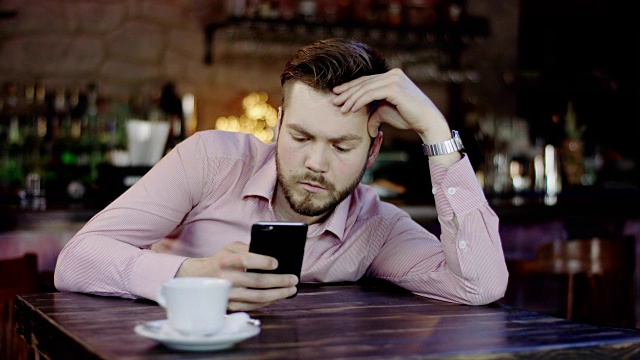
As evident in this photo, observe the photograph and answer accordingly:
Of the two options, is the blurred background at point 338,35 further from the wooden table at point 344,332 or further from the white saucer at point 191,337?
the white saucer at point 191,337

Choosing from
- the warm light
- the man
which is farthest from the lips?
the warm light

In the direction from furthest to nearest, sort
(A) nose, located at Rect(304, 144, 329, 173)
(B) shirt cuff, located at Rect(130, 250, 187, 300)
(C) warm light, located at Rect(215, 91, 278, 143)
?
(C) warm light, located at Rect(215, 91, 278, 143), (A) nose, located at Rect(304, 144, 329, 173), (B) shirt cuff, located at Rect(130, 250, 187, 300)

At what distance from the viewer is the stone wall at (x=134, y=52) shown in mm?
5613

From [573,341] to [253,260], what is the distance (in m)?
0.58

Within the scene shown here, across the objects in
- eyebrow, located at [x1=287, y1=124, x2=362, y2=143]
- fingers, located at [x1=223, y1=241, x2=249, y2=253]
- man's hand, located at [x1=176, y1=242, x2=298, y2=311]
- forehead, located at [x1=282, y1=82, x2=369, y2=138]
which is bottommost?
man's hand, located at [x1=176, y1=242, x2=298, y2=311]

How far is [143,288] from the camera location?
70.4 inches

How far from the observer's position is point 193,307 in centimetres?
133

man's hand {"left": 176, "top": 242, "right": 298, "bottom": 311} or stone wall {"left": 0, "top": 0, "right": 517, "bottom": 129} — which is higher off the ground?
stone wall {"left": 0, "top": 0, "right": 517, "bottom": 129}

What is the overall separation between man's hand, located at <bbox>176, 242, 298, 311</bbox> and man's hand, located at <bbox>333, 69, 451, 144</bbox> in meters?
0.54

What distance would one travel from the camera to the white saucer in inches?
51.8

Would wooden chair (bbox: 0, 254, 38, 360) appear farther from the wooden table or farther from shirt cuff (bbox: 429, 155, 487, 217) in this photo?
shirt cuff (bbox: 429, 155, 487, 217)

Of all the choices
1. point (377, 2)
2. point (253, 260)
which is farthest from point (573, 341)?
point (377, 2)

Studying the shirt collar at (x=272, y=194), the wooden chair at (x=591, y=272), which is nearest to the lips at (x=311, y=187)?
the shirt collar at (x=272, y=194)

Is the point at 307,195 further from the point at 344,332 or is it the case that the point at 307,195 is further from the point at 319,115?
the point at 344,332
